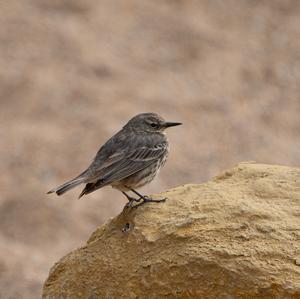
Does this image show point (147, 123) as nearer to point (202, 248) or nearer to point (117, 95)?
point (202, 248)

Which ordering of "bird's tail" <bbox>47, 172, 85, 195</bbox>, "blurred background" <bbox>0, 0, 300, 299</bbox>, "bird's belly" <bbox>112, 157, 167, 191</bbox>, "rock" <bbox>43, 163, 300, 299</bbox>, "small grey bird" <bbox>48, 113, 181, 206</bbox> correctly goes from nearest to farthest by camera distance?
"rock" <bbox>43, 163, 300, 299</bbox>
"bird's tail" <bbox>47, 172, 85, 195</bbox>
"small grey bird" <bbox>48, 113, 181, 206</bbox>
"bird's belly" <bbox>112, 157, 167, 191</bbox>
"blurred background" <bbox>0, 0, 300, 299</bbox>

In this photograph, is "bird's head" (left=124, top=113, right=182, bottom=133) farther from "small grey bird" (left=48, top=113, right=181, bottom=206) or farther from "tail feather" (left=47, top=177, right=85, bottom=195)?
"tail feather" (left=47, top=177, right=85, bottom=195)

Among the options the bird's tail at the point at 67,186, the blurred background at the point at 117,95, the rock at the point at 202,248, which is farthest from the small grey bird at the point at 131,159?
the blurred background at the point at 117,95

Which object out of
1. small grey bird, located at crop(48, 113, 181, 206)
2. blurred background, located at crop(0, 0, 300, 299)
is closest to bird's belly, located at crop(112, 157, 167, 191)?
small grey bird, located at crop(48, 113, 181, 206)

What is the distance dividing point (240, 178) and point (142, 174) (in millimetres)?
1061

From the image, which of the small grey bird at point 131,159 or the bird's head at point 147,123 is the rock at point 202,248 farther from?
the bird's head at point 147,123

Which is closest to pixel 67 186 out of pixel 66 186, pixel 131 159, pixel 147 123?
pixel 66 186

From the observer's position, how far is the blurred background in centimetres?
1461

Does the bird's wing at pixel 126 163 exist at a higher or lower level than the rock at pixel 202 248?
higher

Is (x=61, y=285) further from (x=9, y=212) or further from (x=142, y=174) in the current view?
(x=9, y=212)

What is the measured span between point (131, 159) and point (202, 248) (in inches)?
70.9

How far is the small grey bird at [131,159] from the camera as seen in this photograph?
8.84 m

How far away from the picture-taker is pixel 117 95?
17.3 metres

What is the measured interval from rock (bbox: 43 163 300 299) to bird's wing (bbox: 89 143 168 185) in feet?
1.62
